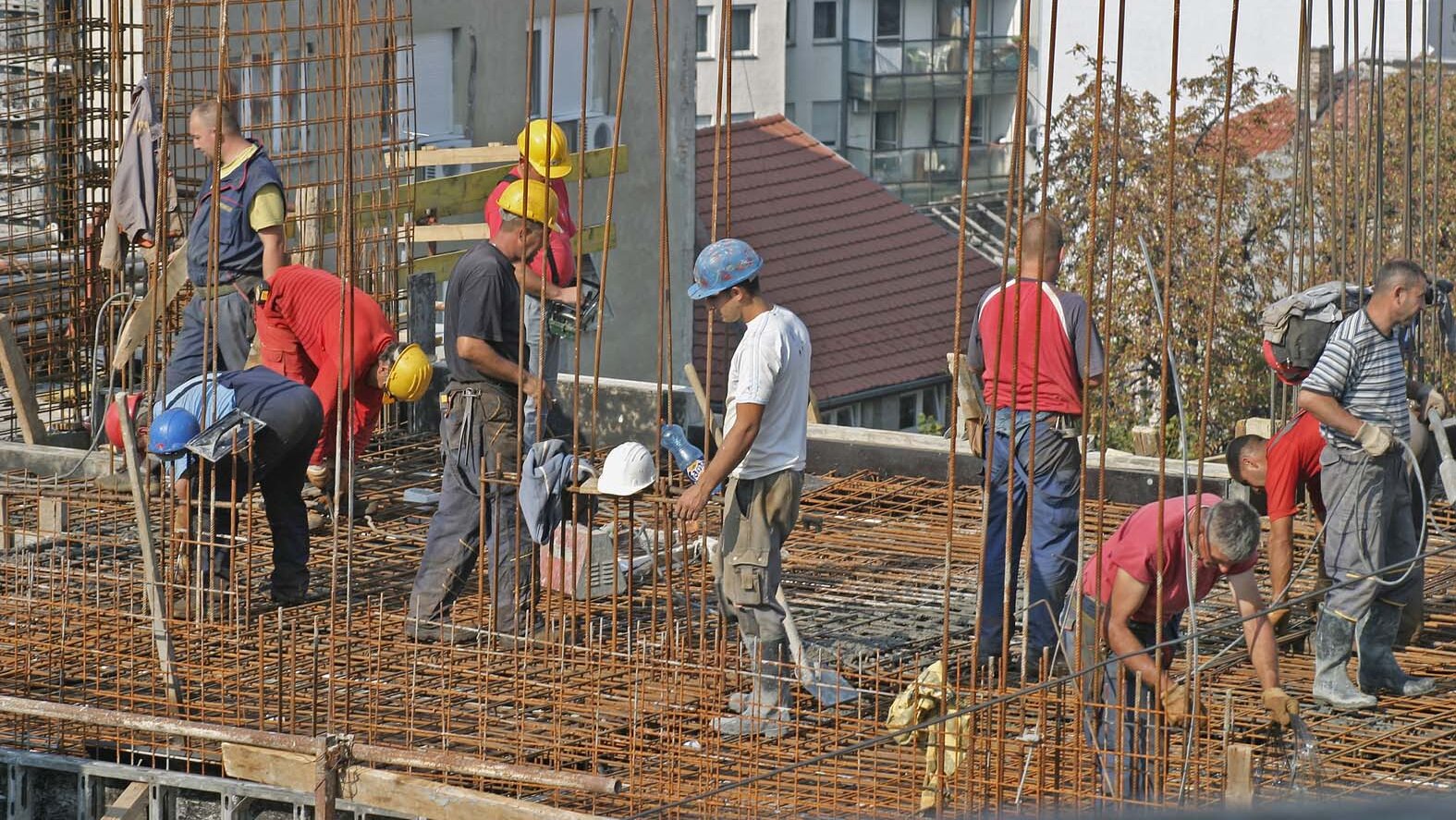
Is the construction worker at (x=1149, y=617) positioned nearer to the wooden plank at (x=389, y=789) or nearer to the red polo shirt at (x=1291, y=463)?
the red polo shirt at (x=1291, y=463)

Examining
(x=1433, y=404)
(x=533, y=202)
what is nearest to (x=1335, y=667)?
(x=1433, y=404)

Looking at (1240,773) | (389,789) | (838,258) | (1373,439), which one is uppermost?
(838,258)

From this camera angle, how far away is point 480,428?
762 centimetres

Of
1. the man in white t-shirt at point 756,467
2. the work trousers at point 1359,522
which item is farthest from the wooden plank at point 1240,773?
the work trousers at point 1359,522

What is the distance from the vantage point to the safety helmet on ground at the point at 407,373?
8.41 metres

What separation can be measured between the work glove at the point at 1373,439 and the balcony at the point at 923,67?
35.2 metres

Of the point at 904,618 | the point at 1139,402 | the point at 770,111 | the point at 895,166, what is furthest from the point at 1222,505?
the point at 895,166

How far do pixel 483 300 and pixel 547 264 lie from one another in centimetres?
122

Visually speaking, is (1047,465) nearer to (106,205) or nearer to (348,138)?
(348,138)

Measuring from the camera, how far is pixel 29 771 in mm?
6598

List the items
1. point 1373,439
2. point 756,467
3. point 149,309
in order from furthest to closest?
point 149,309 → point 1373,439 → point 756,467

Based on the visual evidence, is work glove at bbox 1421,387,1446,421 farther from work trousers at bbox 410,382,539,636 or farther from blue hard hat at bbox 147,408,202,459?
blue hard hat at bbox 147,408,202,459

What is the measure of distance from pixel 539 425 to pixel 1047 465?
6.01 ft

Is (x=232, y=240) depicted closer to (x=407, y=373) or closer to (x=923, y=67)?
(x=407, y=373)
